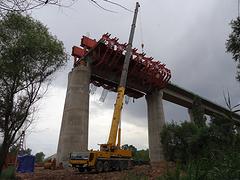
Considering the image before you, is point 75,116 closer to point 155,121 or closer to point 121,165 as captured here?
point 121,165

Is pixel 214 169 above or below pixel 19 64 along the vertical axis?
below

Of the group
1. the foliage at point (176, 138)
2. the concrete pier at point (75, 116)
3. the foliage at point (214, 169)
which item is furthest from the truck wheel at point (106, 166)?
the foliage at point (214, 169)

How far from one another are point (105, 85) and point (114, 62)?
5.71m

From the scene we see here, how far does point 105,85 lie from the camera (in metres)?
42.8

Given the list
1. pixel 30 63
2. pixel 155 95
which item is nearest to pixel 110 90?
pixel 155 95

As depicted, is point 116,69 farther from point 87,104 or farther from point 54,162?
point 54,162

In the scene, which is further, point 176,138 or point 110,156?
point 176,138

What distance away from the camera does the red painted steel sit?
3665cm

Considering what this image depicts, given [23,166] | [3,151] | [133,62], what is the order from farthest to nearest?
[133,62], [23,166], [3,151]

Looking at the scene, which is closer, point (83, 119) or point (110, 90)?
point (83, 119)

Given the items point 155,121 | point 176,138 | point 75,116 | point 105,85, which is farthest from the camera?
point 155,121

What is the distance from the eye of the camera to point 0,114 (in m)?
17.2

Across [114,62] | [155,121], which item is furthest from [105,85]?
[155,121]

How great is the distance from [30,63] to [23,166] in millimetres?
12137
